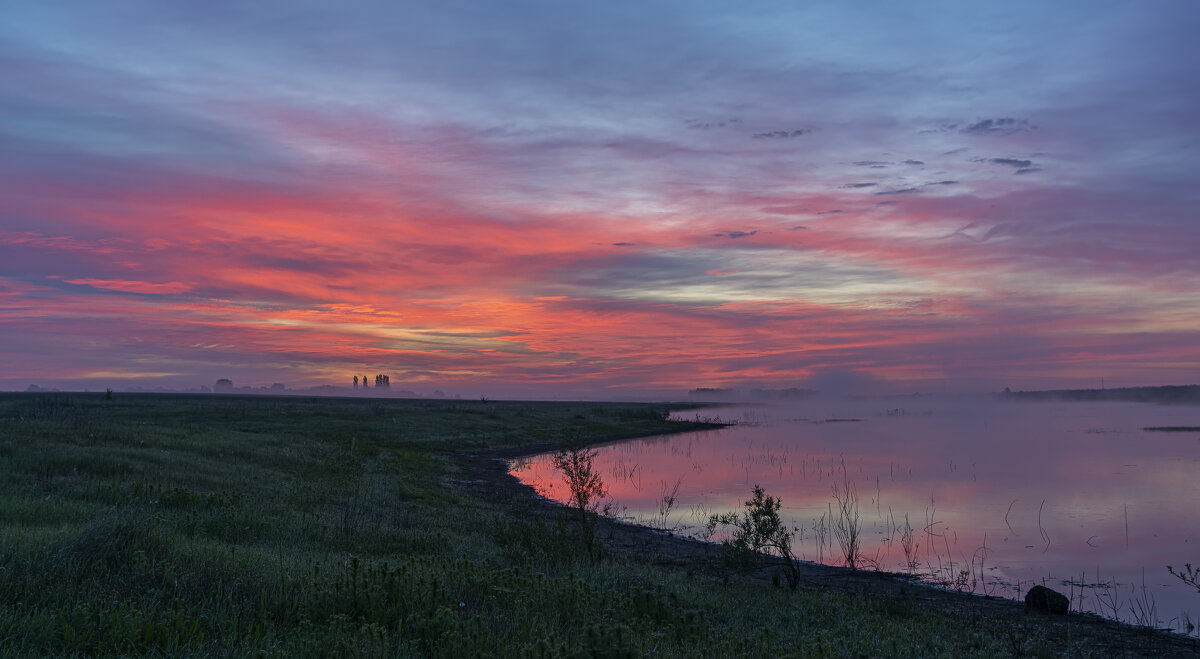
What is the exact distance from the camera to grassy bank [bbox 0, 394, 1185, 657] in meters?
6.46

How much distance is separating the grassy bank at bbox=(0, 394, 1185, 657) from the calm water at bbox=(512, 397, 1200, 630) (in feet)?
17.3

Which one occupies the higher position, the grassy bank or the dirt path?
the grassy bank

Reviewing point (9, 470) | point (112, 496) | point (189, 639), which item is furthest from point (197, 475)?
point (189, 639)

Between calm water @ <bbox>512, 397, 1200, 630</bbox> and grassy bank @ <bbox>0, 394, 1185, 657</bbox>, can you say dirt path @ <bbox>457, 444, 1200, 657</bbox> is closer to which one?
grassy bank @ <bbox>0, 394, 1185, 657</bbox>

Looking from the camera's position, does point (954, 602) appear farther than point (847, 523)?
No

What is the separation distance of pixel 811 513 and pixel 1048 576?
902cm

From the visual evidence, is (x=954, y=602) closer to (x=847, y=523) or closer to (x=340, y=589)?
(x=847, y=523)

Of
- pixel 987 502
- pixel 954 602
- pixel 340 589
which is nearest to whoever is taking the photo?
pixel 340 589

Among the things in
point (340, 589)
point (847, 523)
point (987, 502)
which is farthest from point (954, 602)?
point (987, 502)

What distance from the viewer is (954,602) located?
14.5 m

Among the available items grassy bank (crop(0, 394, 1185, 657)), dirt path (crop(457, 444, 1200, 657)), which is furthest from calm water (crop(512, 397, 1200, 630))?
grassy bank (crop(0, 394, 1185, 657))

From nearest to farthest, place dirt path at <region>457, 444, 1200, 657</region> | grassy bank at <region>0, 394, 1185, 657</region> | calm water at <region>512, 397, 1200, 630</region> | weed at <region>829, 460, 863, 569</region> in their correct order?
grassy bank at <region>0, 394, 1185, 657</region> < dirt path at <region>457, 444, 1200, 657</region> < calm water at <region>512, 397, 1200, 630</region> < weed at <region>829, 460, 863, 569</region>

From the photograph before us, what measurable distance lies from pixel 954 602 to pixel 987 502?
47.8 feet

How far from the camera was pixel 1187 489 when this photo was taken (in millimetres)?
29156
